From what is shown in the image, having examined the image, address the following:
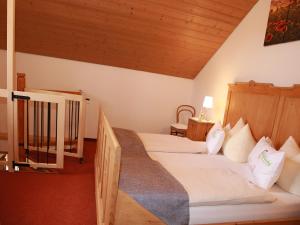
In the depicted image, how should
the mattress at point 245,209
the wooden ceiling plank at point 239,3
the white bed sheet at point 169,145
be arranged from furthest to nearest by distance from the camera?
the wooden ceiling plank at point 239,3 → the white bed sheet at point 169,145 → the mattress at point 245,209

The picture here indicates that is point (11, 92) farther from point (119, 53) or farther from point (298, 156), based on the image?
point (298, 156)

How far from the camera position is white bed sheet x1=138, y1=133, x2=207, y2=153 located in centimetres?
240

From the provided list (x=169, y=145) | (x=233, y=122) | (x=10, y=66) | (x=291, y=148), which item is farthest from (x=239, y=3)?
(x=10, y=66)

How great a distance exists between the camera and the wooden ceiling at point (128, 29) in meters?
2.92

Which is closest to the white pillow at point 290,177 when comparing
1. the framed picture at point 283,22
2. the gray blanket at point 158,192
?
the gray blanket at point 158,192

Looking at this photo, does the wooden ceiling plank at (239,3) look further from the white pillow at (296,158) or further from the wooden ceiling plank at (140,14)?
the white pillow at (296,158)

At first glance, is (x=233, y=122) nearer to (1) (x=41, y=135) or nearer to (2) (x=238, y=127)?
(2) (x=238, y=127)

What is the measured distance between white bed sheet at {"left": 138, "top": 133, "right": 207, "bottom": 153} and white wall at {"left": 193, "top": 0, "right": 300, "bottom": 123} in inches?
41.7

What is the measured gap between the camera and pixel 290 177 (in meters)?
1.83

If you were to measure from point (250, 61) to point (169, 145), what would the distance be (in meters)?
1.63

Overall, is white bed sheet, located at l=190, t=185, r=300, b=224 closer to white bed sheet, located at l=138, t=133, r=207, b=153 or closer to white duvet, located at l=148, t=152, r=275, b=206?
white duvet, located at l=148, t=152, r=275, b=206

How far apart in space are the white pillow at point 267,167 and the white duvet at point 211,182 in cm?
9

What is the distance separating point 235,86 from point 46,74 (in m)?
3.22

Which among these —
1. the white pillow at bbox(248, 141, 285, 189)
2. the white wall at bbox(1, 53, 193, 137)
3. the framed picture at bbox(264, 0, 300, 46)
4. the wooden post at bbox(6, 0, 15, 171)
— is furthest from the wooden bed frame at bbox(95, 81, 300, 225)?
the white wall at bbox(1, 53, 193, 137)
